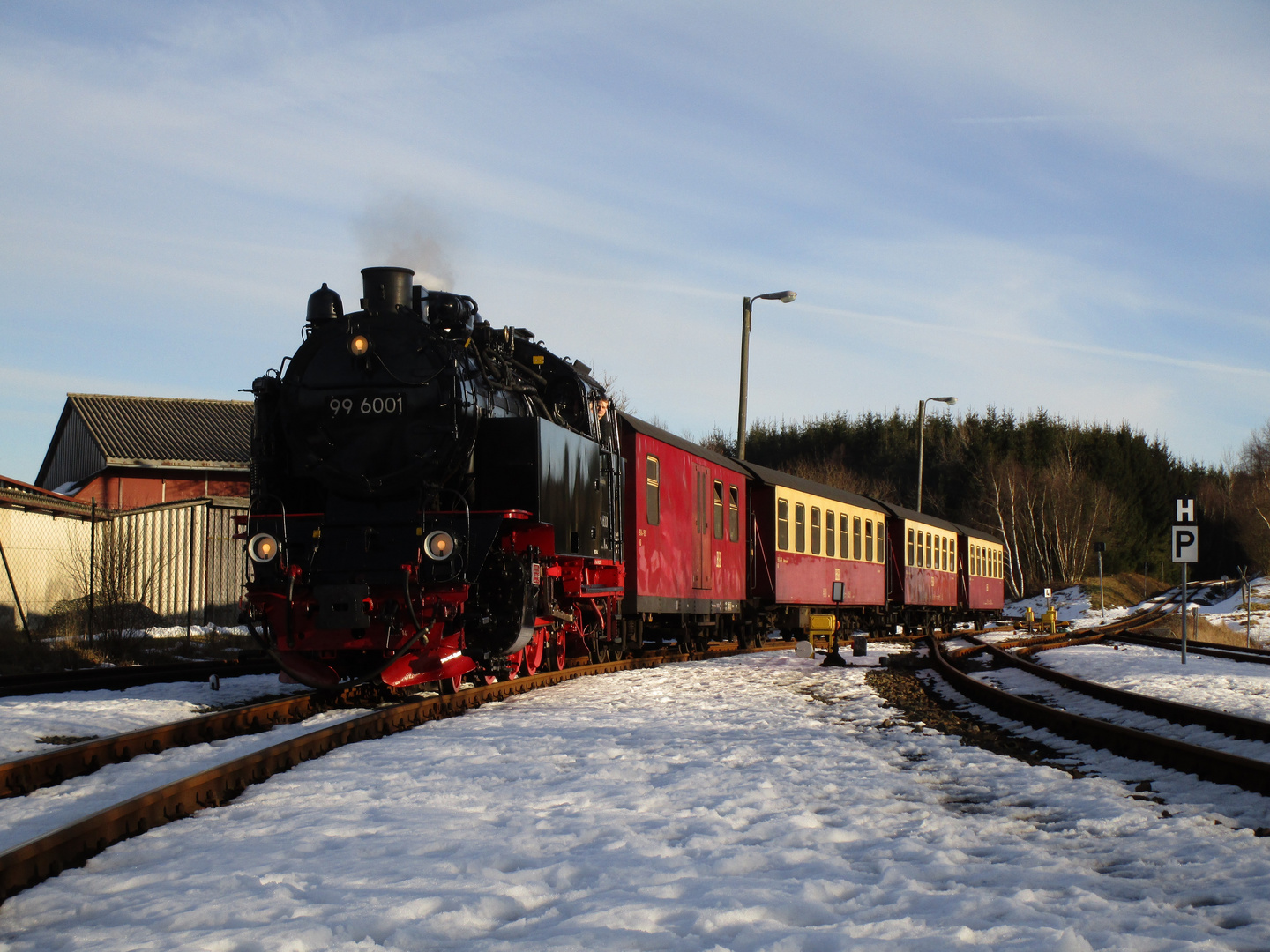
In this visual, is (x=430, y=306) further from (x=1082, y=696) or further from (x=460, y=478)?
(x=1082, y=696)

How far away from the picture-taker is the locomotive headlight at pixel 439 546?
8398 mm

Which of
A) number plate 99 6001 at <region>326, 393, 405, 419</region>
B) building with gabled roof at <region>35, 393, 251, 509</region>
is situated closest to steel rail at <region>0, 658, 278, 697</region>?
number plate 99 6001 at <region>326, 393, 405, 419</region>

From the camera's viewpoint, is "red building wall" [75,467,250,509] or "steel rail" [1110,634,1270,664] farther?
"red building wall" [75,467,250,509]

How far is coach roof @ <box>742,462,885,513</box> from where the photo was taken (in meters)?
17.4

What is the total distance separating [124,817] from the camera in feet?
14.2

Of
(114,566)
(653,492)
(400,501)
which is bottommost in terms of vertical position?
(114,566)

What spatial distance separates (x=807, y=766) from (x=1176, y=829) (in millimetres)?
2016

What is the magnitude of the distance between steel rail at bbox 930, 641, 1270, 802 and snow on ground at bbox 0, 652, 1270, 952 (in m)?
0.15

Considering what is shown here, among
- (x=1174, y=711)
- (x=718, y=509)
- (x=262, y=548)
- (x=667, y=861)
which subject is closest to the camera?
(x=667, y=861)

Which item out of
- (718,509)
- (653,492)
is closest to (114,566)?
(653,492)

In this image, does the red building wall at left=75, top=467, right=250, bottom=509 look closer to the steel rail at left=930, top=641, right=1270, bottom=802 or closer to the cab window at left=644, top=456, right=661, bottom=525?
the cab window at left=644, top=456, right=661, bottom=525

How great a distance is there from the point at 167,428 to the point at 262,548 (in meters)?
23.1

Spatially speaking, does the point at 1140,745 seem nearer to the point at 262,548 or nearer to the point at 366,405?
the point at 366,405

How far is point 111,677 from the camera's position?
34.4 ft
